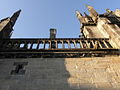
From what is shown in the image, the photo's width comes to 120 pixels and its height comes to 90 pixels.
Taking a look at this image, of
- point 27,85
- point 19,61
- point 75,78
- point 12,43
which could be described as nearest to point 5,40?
point 12,43

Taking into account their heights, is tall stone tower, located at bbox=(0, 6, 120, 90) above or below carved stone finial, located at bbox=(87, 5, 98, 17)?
below

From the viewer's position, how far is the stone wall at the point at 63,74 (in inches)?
259

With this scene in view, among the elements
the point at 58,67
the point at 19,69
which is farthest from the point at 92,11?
the point at 19,69

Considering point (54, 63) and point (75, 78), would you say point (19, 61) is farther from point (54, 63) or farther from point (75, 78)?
point (75, 78)

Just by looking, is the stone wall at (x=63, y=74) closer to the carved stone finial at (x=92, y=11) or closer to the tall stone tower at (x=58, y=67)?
the tall stone tower at (x=58, y=67)

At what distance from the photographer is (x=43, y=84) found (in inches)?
261

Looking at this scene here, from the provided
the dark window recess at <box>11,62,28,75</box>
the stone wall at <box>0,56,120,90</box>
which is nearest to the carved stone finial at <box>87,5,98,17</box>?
the stone wall at <box>0,56,120,90</box>

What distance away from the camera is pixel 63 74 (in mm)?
7242

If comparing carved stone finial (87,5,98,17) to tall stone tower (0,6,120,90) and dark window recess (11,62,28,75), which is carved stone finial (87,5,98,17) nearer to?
tall stone tower (0,6,120,90)

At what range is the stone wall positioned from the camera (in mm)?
6570

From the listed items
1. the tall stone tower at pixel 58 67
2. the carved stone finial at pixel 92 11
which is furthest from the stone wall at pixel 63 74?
the carved stone finial at pixel 92 11

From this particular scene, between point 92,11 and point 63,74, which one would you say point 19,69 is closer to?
point 63,74

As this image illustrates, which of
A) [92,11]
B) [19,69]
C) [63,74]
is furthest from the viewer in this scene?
[92,11]

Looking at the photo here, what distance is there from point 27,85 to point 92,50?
3.87 metres
